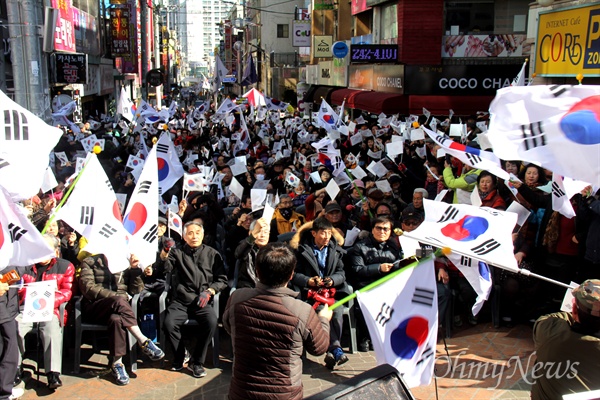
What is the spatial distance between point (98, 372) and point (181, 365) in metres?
0.82

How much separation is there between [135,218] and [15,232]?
1546 millimetres

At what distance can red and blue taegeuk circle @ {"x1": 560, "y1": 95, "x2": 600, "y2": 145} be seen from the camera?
4171 mm

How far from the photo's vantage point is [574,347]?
147 inches

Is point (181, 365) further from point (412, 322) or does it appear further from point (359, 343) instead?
point (412, 322)

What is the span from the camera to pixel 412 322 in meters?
4.50

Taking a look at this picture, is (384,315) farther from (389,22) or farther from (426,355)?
(389,22)

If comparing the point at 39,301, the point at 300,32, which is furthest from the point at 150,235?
the point at 300,32

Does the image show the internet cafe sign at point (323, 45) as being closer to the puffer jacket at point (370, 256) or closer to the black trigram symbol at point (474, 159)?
the puffer jacket at point (370, 256)

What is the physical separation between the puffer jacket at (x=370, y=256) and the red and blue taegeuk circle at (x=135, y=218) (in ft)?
7.35

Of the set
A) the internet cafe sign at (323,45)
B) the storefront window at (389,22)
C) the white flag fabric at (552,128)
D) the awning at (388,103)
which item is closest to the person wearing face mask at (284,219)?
the white flag fabric at (552,128)

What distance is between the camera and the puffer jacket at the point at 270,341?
3756mm

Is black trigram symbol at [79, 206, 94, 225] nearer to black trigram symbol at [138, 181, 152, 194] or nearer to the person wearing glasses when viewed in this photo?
black trigram symbol at [138, 181, 152, 194]

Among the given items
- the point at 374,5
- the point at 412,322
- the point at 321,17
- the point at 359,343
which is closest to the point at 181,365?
the point at 359,343

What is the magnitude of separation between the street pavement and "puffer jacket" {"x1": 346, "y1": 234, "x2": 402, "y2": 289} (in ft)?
2.70
